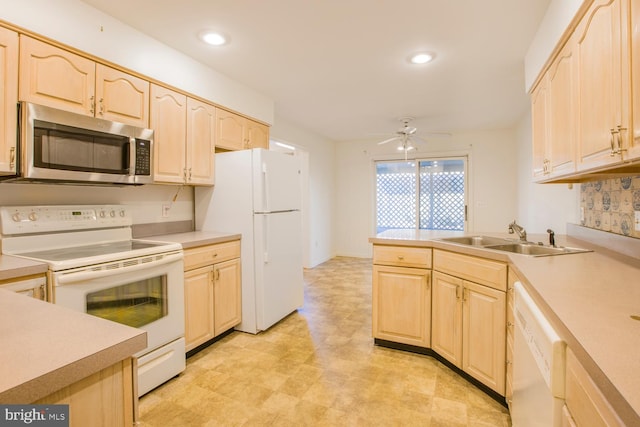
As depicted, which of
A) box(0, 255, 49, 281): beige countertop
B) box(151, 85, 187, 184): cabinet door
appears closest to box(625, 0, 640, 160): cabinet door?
box(0, 255, 49, 281): beige countertop

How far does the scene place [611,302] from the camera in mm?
1003

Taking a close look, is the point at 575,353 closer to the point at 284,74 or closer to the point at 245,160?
the point at 245,160

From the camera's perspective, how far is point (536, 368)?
104cm

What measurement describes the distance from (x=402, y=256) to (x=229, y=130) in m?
2.00

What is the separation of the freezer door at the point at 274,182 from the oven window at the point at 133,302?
105 centimetres

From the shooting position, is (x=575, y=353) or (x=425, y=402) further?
(x=425, y=402)

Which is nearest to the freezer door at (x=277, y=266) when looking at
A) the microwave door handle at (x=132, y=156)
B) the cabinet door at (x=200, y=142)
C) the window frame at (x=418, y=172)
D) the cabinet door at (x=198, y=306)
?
the cabinet door at (x=198, y=306)

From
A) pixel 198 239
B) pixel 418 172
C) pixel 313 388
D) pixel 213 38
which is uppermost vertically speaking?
pixel 213 38

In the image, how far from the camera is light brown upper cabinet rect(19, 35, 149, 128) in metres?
1.71

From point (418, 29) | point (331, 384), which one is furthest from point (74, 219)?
point (418, 29)

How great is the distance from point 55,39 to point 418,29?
2.27m

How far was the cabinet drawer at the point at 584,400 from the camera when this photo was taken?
62 cm

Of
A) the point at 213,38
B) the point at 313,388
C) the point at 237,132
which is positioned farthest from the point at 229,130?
the point at 313,388

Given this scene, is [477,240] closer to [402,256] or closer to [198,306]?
[402,256]
